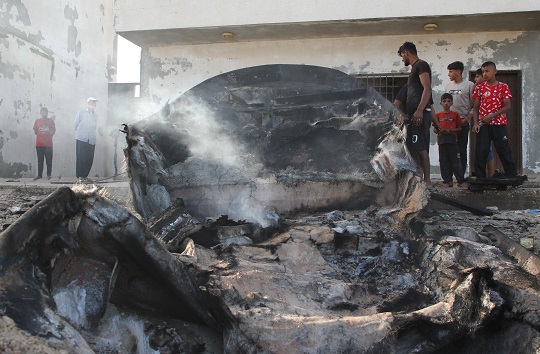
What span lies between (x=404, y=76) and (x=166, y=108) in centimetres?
657

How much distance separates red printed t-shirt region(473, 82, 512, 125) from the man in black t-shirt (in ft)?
2.61

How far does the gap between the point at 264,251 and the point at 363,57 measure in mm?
7468

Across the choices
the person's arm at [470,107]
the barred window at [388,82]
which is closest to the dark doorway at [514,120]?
the barred window at [388,82]

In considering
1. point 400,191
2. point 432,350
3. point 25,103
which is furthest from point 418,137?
point 25,103

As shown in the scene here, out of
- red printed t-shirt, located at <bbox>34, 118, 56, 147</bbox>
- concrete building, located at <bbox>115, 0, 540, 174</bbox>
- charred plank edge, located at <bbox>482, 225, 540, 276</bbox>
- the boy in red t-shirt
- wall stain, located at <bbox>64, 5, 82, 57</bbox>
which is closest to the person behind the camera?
charred plank edge, located at <bbox>482, 225, 540, 276</bbox>

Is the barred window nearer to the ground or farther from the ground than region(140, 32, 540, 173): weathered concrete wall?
nearer to the ground

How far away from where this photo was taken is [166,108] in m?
3.52

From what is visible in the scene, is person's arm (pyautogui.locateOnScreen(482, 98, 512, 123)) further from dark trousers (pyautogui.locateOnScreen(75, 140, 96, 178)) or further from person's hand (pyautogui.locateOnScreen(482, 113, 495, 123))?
dark trousers (pyautogui.locateOnScreen(75, 140, 96, 178))

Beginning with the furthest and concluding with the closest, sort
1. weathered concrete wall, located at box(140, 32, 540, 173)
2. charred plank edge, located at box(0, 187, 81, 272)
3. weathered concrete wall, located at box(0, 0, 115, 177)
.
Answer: weathered concrete wall, located at box(0, 0, 115, 177) → weathered concrete wall, located at box(140, 32, 540, 173) → charred plank edge, located at box(0, 187, 81, 272)

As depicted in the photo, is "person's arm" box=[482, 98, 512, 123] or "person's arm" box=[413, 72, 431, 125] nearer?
"person's arm" box=[413, 72, 431, 125]

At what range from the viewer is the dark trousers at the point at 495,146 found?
5.78 meters

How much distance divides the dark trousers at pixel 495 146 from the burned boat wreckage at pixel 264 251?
9.01ft

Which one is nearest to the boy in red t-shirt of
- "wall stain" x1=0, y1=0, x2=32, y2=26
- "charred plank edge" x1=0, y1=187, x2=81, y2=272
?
"charred plank edge" x1=0, y1=187, x2=81, y2=272

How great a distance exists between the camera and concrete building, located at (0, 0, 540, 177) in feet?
28.0
